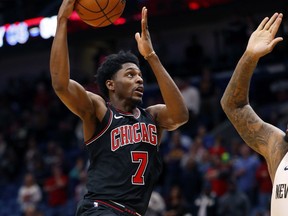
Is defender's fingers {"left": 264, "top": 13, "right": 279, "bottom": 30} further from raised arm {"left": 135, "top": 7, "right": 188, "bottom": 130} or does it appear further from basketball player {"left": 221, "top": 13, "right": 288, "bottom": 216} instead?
raised arm {"left": 135, "top": 7, "right": 188, "bottom": 130}

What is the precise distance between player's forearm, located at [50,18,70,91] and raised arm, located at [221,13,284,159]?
1.15m

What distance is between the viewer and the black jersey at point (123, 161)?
17.6 ft

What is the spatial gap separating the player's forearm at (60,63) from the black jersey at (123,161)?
46cm

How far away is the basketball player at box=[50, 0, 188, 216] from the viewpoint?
533cm

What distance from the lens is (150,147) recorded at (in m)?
5.55

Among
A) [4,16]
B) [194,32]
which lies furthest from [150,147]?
[194,32]

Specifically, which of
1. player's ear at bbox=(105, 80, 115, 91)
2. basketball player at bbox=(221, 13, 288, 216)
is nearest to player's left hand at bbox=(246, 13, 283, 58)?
basketball player at bbox=(221, 13, 288, 216)

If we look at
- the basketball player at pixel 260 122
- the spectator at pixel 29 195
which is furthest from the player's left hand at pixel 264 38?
the spectator at pixel 29 195

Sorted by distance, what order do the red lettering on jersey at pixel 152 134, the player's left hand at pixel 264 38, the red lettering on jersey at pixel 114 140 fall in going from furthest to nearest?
the red lettering on jersey at pixel 152 134
the red lettering on jersey at pixel 114 140
the player's left hand at pixel 264 38

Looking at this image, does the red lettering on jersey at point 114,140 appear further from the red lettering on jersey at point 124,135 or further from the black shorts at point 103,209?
the black shorts at point 103,209

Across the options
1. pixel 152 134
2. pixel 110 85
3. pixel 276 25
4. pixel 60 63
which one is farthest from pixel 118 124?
pixel 276 25

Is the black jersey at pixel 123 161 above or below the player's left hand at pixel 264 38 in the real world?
below

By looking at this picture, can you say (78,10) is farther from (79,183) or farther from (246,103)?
(79,183)

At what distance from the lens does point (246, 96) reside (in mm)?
5199
